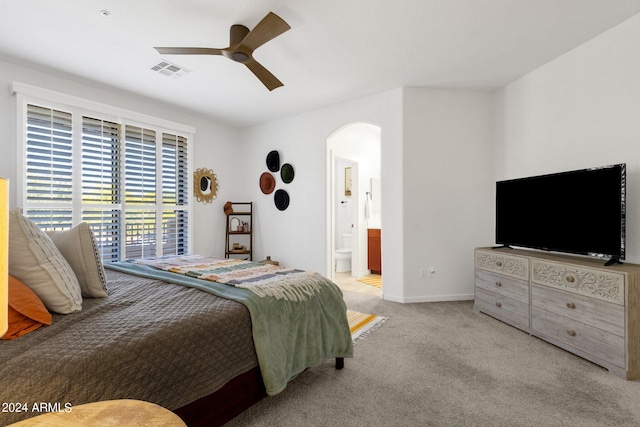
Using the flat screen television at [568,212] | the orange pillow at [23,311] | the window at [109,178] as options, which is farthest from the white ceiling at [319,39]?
the orange pillow at [23,311]

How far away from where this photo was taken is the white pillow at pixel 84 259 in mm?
1666

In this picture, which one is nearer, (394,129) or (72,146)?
(72,146)

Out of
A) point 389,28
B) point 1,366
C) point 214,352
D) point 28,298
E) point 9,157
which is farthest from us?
point 9,157

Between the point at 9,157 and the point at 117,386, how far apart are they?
323cm

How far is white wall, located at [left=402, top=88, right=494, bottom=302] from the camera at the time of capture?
3779 mm

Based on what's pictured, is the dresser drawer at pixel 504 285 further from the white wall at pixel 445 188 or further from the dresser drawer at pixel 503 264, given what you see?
the white wall at pixel 445 188

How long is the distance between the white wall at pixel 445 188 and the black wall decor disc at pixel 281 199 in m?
1.91

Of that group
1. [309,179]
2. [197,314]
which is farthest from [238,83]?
[197,314]

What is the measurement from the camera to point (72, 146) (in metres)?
3.41

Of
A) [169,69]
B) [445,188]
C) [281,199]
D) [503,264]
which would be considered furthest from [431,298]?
[169,69]

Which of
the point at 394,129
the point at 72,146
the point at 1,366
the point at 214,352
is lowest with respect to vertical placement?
the point at 214,352

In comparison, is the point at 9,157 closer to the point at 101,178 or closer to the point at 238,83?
the point at 101,178

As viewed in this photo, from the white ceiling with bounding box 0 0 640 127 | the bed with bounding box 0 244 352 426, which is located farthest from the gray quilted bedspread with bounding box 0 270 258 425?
the white ceiling with bounding box 0 0 640 127

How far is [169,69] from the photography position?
324 cm
